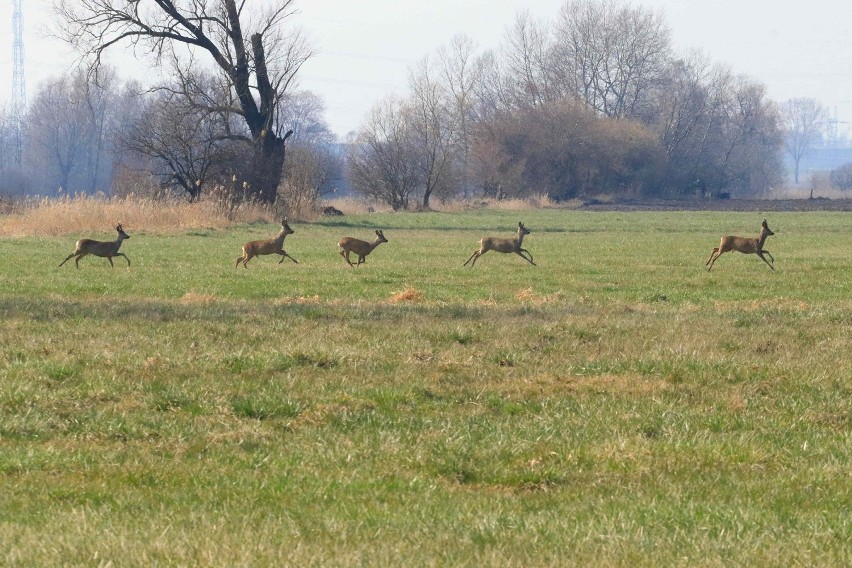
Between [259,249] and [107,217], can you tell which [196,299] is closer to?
[259,249]

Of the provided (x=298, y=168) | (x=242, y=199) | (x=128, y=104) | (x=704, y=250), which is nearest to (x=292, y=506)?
(x=704, y=250)

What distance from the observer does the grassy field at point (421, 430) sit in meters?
5.23

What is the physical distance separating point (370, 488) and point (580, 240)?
29226 mm

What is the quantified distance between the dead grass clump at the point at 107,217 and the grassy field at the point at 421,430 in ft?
61.5

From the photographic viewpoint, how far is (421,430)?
7699 mm

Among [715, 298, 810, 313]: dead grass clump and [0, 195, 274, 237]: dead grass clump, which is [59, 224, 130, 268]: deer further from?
[0, 195, 274, 237]: dead grass clump

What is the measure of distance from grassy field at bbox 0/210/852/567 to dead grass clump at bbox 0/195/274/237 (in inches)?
739

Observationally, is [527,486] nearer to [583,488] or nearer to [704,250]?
[583,488]

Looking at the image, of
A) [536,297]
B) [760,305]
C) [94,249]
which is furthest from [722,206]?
[760,305]

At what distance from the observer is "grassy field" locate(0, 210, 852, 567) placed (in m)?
5.23

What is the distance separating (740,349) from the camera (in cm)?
1143

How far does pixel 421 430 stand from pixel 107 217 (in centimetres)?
3040

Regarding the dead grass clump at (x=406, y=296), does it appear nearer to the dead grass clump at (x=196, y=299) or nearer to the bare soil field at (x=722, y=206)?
the dead grass clump at (x=196, y=299)

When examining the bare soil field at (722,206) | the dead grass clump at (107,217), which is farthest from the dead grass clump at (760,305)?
the bare soil field at (722,206)
